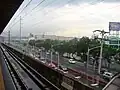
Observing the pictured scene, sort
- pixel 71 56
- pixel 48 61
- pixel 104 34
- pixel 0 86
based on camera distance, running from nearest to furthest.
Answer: pixel 0 86, pixel 104 34, pixel 71 56, pixel 48 61

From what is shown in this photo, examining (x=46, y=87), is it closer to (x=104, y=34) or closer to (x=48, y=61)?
(x=104, y=34)

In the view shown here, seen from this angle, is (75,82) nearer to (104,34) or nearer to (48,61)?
(104,34)

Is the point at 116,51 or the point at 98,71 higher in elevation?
the point at 116,51

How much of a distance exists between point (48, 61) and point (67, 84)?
679 centimetres

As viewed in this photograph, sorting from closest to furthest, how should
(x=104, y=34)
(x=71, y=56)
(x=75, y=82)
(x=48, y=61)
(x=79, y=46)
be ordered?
(x=75, y=82) → (x=104, y=34) → (x=79, y=46) → (x=71, y=56) → (x=48, y=61)

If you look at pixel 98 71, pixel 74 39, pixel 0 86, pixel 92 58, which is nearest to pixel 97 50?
pixel 92 58

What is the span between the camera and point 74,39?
7285mm

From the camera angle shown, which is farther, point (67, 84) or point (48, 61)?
point (48, 61)

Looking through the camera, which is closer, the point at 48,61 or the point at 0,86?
the point at 0,86

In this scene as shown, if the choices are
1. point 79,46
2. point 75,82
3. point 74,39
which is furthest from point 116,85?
point 74,39

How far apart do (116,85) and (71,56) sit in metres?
5.93

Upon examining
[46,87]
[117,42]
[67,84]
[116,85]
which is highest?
[117,42]

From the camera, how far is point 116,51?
4555mm

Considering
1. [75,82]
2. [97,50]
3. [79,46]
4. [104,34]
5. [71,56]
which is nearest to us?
[75,82]
